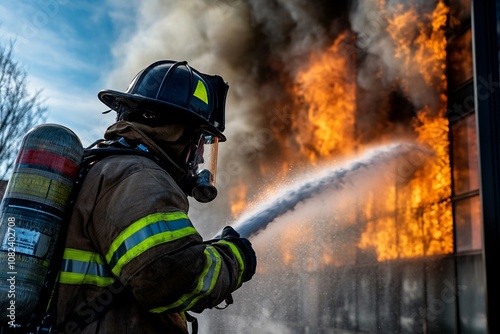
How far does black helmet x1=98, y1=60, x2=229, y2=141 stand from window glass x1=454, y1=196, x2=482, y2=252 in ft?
17.0

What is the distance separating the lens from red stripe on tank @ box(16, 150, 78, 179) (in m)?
Answer: 1.85

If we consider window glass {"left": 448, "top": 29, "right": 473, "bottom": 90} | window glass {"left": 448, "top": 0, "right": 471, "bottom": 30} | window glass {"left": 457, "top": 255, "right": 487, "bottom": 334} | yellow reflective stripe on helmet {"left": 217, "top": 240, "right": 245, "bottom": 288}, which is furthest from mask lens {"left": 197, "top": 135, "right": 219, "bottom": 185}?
window glass {"left": 448, "top": 0, "right": 471, "bottom": 30}

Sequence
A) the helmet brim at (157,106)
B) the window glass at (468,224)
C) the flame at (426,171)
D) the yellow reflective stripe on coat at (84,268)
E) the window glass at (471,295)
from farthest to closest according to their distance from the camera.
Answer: the flame at (426,171) → the window glass at (468,224) → the window glass at (471,295) → the helmet brim at (157,106) → the yellow reflective stripe on coat at (84,268)

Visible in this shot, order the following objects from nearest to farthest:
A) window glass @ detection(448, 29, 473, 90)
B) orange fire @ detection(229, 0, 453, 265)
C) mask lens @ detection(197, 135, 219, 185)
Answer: mask lens @ detection(197, 135, 219, 185)
window glass @ detection(448, 29, 473, 90)
orange fire @ detection(229, 0, 453, 265)

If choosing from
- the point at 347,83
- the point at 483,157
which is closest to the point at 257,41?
the point at 347,83

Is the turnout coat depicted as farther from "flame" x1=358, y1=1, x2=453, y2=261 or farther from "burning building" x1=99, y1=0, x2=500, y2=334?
"flame" x1=358, y1=1, x2=453, y2=261

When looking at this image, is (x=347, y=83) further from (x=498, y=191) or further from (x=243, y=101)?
(x=498, y=191)

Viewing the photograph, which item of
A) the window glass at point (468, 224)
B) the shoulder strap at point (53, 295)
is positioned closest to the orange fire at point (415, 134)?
the window glass at point (468, 224)

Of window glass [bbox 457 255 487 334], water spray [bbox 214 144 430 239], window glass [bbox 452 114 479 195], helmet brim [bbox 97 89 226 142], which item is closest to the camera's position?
helmet brim [bbox 97 89 226 142]

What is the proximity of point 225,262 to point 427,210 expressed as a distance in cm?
663

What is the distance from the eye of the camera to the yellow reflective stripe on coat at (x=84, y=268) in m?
1.82

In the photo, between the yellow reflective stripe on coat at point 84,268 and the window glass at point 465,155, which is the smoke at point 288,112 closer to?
the window glass at point 465,155

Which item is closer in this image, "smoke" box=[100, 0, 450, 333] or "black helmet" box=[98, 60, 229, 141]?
"black helmet" box=[98, 60, 229, 141]

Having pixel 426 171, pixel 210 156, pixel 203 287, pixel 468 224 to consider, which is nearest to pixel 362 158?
pixel 426 171
